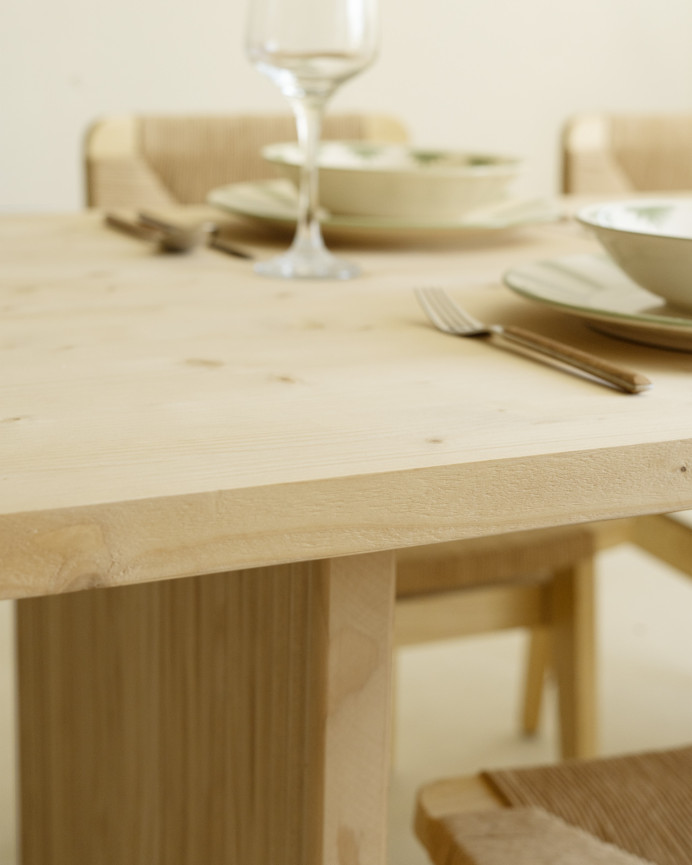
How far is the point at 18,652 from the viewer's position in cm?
113

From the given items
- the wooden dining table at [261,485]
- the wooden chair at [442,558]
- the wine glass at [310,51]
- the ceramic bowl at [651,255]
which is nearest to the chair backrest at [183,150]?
the wooden chair at [442,558]

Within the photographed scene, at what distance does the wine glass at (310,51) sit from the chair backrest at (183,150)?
0.61 meters

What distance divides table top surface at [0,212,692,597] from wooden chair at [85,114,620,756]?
54cm

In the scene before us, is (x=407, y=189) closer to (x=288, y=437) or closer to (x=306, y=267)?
(x=306, y=267)

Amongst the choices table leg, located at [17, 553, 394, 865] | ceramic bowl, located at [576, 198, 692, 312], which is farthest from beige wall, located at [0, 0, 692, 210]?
ceramic bowl, located at [576, 198, 692, 312]

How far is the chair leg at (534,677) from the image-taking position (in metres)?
1.59

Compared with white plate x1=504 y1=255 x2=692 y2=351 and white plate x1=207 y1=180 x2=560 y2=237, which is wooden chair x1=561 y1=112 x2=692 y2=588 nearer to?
white plate x1=207 y1=180 x2=560 y2=237

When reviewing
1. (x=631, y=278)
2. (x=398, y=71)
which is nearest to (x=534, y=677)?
(x=631, y=278)

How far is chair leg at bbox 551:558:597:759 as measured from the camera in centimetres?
135

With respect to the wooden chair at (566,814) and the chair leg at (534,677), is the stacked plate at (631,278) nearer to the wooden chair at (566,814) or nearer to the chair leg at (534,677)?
the wooden chair at (566,814)

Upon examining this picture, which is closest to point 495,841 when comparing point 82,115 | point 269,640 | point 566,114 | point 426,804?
point 426,804

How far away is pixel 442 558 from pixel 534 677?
1.61 ft

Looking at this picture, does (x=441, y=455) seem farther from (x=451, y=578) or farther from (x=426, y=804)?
(x=451, y=578)

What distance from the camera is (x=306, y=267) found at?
0.87 meters
